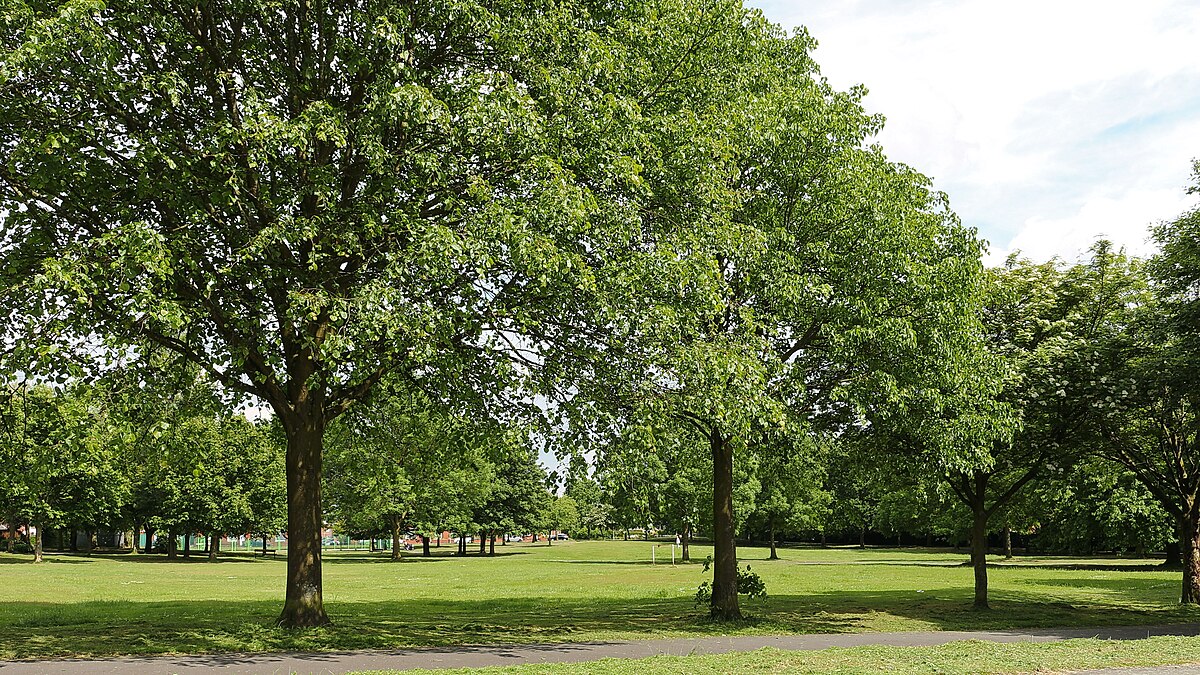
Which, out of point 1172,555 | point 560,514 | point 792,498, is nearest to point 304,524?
point 1172,555

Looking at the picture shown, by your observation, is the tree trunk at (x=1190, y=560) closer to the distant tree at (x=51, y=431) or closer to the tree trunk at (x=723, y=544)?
the tree trunk at (x=723, y=544)

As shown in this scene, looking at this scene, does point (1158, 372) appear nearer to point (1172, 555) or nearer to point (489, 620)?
point (489, 620)

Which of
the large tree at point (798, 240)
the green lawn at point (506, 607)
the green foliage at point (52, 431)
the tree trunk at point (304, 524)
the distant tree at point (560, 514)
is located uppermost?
the large tree at point (798, 240)

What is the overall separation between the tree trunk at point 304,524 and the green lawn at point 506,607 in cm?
53

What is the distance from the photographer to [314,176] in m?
14.2

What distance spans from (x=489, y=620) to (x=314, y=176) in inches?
436

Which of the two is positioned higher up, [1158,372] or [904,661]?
[1158,372]

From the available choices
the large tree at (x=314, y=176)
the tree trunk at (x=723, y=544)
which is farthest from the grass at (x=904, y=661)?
the tree trunk at (x=723, y=544)

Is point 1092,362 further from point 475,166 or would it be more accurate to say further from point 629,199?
point 475,166

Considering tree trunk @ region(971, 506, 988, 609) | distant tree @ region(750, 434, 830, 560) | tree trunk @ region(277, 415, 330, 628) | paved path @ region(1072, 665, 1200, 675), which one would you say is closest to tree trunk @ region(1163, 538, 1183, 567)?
distant tree @ region(750, 434, 830, 560)

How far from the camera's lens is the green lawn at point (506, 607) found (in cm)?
1647

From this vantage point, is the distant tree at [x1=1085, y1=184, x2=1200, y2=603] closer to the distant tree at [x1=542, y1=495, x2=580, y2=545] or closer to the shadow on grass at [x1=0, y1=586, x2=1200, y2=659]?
the shadow on grass at [x1=0, y1=586, x2=1200, y2=659]

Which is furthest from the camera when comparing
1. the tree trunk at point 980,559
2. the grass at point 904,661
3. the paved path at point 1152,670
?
the tree trunk at point 980,559

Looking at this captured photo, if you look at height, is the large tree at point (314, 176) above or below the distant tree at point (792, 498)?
above
